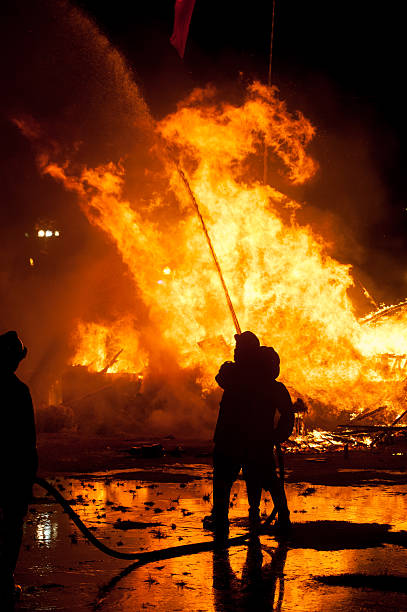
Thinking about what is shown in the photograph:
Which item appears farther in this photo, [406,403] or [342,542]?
[406,403]

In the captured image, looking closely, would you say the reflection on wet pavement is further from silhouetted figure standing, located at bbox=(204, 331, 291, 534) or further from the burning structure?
the burning structure

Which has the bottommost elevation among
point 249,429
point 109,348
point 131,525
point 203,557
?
point 203,557

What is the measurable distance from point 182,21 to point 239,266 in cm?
934

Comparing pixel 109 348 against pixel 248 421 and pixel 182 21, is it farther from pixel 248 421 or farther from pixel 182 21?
pixel 248 421

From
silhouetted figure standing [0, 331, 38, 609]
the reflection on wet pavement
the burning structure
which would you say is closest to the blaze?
the burning structure

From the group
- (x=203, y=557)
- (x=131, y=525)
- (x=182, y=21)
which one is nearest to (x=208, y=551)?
(x=203, y=557)

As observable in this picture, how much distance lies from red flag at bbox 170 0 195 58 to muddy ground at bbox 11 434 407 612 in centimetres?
914

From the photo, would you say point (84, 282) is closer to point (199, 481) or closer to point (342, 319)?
point (342, 319)

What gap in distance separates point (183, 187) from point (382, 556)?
2041 centimetres

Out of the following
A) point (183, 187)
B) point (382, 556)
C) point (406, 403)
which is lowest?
point (382, 556)

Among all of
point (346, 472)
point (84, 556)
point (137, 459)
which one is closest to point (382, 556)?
point (84, 556)

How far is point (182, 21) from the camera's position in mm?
16141

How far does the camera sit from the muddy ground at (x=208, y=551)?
16.8ft

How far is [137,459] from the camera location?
54.9 feet
